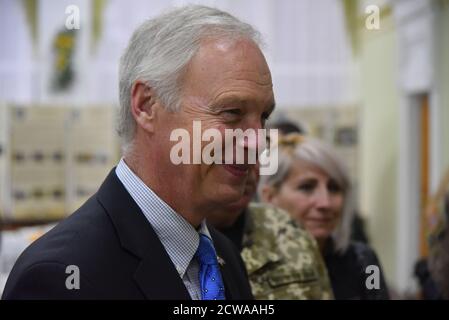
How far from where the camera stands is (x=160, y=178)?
1024 mm

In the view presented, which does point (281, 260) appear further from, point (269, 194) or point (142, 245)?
point (142, 245)

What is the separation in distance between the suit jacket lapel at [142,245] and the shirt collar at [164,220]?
1 cm

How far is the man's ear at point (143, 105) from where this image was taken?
99 centimetres

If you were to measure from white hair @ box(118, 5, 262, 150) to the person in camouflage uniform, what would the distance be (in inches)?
23.8

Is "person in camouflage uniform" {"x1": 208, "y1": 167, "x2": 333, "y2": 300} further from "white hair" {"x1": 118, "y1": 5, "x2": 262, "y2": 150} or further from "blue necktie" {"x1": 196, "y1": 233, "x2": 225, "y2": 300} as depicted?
"white hair" {"x1": 118, "y1": 5, "x2": 262, "y2": 150}

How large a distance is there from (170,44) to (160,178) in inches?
8.0

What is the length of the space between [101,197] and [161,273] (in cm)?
16

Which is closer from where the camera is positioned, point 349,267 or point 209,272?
point 209,272

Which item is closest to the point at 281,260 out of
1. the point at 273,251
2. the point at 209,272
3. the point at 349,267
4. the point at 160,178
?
the point at 273,251

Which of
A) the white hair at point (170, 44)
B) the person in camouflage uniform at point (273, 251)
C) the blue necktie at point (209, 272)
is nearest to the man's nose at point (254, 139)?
the white hair at point (170, 44)

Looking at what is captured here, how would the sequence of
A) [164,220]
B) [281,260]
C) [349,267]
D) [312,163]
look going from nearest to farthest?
[164,220] < [281,260] < [349,267] < [312,163]

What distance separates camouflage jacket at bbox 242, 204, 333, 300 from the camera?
1.62 meters
